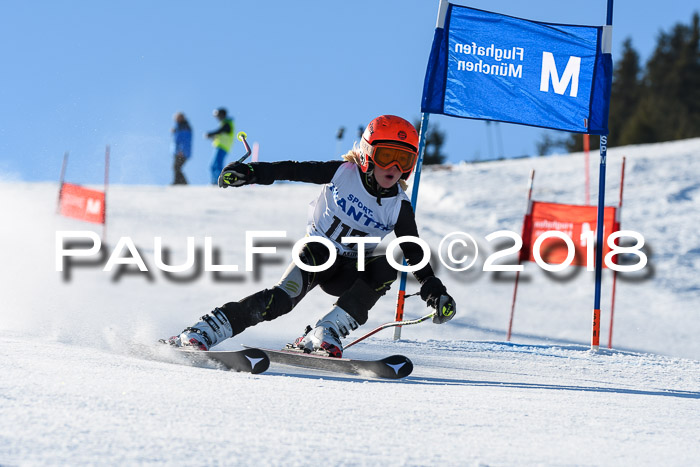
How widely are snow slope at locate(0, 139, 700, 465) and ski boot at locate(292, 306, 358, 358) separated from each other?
0.74 feet

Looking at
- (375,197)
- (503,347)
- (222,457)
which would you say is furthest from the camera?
(503,347)

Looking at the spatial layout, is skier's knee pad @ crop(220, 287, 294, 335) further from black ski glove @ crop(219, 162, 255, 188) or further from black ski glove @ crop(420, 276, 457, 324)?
black ski glove @ crop(420, 276, 457, 324)

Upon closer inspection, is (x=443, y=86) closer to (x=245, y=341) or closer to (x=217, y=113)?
(x=245, y=341)

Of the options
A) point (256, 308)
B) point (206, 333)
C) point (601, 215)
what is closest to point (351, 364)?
point (256, 308)

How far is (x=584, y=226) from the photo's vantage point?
7.80 m

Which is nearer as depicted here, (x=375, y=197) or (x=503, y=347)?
(x=375, y=197)

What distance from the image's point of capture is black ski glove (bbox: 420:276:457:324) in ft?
12.7

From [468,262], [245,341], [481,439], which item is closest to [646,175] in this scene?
[468,262]

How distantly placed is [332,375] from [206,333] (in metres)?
0.66

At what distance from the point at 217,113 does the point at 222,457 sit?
14422 millimetres

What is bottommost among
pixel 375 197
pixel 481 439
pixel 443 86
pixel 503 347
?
pixel 503 347

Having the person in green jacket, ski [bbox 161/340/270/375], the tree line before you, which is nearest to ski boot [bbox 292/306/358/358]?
ski [bbox 161/340/270/375]

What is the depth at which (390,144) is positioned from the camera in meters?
4.02

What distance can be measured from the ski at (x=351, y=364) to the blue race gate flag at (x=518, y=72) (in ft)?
8.91
